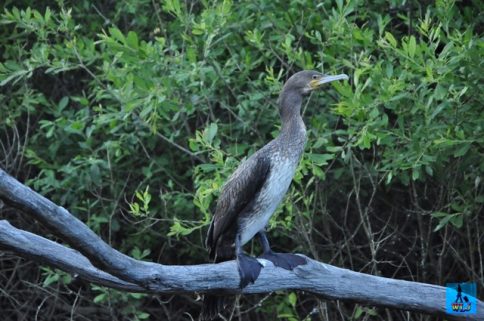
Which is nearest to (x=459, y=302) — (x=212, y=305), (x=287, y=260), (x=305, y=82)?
(x=287, y=260)

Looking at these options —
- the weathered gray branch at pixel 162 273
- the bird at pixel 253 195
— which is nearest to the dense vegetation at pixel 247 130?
the bird at pixel 253 195

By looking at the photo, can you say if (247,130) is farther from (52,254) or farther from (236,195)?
(52,254)

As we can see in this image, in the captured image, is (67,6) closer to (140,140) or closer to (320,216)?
(140,140)

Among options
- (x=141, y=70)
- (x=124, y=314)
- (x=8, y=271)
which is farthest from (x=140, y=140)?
(x=8, y=271)

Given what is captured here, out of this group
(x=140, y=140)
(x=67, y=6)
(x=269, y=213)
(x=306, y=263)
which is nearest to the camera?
(x=306, y=263)

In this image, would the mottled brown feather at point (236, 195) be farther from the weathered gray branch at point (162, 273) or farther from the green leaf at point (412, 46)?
the green leaf at point (412, 46)

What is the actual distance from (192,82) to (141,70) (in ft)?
0.94

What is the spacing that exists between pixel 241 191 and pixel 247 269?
1.76 ft

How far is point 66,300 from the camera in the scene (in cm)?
709

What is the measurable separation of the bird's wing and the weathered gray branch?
15.3 inches

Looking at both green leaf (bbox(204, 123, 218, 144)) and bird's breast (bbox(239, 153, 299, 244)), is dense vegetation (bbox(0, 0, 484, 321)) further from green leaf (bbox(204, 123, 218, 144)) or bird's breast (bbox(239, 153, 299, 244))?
bird's breast (bbox(239, 153, 299, 244))

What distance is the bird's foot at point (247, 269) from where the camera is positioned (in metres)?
4.29

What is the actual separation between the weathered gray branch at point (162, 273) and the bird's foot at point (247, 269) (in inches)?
1.0

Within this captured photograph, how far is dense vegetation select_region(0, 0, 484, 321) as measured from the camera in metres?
5.40
